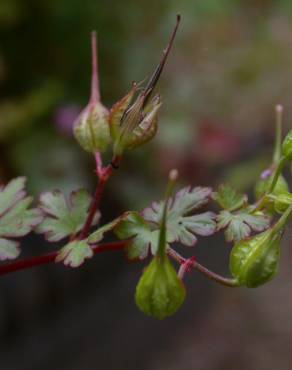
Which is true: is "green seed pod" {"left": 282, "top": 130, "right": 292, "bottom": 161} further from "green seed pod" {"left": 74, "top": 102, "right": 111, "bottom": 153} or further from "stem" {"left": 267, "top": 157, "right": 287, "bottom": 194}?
"green seed pod" {"left": 74, "top": 102, "right": 111, "bottom": 153}

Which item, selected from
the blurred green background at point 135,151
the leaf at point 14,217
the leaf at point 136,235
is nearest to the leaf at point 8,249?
the leaf at point 14,217

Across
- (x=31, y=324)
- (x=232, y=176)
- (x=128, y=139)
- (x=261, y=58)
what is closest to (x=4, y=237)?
(x=128, y=139)

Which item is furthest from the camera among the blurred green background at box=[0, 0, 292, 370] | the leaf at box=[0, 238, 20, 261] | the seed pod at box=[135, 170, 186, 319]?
the blurred green background at box=[0, 0, 292, 370]

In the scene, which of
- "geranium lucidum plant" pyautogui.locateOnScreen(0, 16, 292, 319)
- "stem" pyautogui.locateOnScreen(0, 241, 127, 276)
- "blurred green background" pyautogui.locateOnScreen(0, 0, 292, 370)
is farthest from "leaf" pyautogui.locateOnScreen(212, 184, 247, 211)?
"blurred green background" pyautogui.locateOnScreen(0, 0, 292, 370)

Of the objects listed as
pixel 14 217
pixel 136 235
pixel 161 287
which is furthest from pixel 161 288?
pixel 14 217

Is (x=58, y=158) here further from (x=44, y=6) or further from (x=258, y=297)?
(x=258, y=297)

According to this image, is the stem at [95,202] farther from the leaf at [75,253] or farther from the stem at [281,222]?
the stem at [281,222]

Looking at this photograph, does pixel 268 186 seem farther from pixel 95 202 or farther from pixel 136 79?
pixel 136 79

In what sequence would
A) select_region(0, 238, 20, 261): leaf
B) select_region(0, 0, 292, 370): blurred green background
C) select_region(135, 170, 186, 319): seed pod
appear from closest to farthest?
select_region(135, 170, 186, 319): seed pod
select_region(0, 238, 20, 261): leaf
select_region(0, 0, 292, 370): blurred green background
